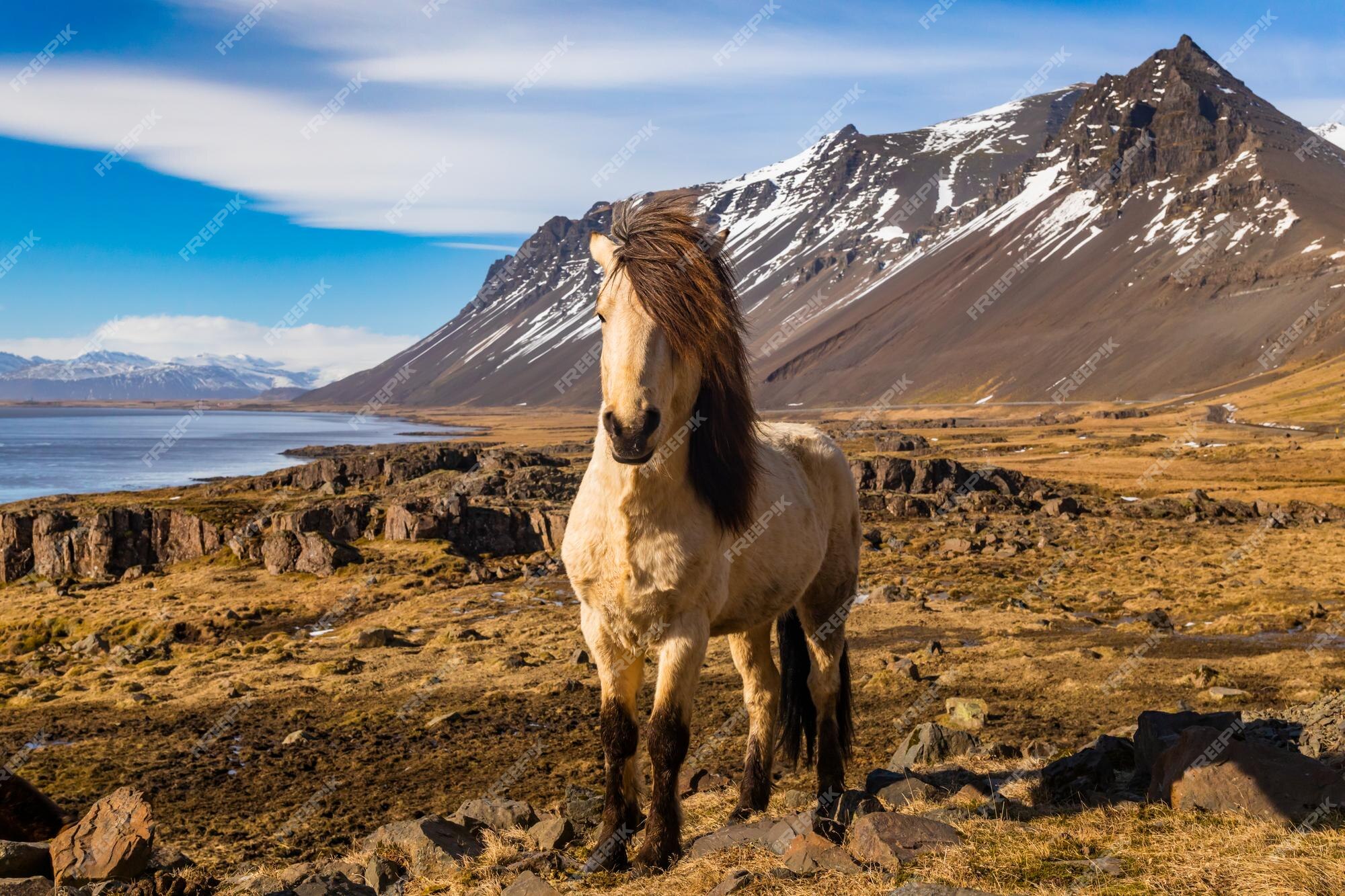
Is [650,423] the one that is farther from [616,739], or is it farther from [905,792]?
[905,792]

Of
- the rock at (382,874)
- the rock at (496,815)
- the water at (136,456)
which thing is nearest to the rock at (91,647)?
the rock at (496,815)

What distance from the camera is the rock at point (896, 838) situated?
20.6 feet

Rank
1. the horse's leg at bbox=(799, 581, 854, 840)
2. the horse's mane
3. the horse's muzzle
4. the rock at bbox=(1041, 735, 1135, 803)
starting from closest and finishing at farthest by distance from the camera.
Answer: the horse's muzzle, the horse's mane, the rock at bbox=(1041, 735, 1135, 803), the horse's leg at bbox=(799, 581, 854, 840)

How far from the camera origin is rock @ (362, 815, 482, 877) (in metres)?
7.83

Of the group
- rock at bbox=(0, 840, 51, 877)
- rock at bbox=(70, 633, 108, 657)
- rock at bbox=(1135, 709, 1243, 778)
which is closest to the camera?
rock at bbox=(0, 840, 51, 877)

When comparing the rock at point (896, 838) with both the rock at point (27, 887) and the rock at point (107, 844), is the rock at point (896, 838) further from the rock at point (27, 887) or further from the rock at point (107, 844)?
the rock at point (107, 844)

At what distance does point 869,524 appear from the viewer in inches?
1607

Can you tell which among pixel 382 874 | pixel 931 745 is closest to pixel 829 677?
pixel 931 745

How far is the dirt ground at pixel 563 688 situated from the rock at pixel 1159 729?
142 centimetres

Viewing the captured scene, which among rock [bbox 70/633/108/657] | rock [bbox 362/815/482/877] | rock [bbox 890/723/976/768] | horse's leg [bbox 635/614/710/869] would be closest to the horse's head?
horse's leg [bbox 635/614/710/869]

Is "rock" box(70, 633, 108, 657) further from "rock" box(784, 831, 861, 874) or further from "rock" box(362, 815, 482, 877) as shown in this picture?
"rock" box(784, 831, 861, 874)

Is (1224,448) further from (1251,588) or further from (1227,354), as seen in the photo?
(1227,354)

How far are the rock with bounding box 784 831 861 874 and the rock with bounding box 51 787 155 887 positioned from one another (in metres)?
5.89

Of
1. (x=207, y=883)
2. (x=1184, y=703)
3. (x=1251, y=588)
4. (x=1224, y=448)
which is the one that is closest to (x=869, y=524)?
(x=1251, y=588)
